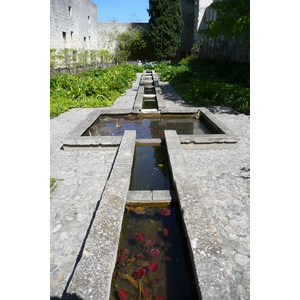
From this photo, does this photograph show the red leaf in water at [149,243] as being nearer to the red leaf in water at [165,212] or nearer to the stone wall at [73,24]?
the red leaf in water at [165,212]

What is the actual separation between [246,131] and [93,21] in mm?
23004

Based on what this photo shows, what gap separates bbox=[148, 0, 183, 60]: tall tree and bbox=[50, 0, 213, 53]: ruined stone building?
2081 millimetres

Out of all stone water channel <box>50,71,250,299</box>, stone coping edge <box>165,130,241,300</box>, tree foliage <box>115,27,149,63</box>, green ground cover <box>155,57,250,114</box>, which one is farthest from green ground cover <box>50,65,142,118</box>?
tree foliage <box>115,27,149,63</box>

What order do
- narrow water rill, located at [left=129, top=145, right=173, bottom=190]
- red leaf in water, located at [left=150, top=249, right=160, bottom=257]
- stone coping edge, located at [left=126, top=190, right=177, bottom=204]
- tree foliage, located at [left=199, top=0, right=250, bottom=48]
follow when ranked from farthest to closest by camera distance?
1. tree foliage, located at [left=199, top=0, right=250, bottom=48]
2. narrow water rill, located at [left=129, top=145, right=173, bottom=190]
3. stone coping edge, located at [left=126, top=190, right=177, bottom=204]
4. red leaf in water, located at [left=150, top=249, right=160, bottom=257]

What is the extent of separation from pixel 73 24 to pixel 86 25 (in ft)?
12.2

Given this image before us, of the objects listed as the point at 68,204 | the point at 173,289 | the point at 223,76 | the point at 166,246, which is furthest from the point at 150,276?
the point at 223,76

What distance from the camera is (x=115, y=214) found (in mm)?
2262

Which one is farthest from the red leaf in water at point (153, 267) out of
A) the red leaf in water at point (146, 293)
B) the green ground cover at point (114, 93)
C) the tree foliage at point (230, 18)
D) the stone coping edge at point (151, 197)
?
the tree foliage at point (230, 18)

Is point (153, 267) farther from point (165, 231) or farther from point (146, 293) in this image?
point (165, 231)

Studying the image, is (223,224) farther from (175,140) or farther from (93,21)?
(93,21)

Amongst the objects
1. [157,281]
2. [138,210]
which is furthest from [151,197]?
[157,281]

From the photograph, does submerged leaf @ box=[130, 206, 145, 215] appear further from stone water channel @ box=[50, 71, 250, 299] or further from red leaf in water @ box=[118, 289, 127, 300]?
red leaf in water @ box=[118, 289, 127, 300]

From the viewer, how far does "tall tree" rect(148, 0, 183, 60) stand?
2220 cm

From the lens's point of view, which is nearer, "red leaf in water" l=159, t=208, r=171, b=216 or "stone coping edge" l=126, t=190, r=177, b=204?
"red leaf in water" l=159, t=208, r=171, b=216
